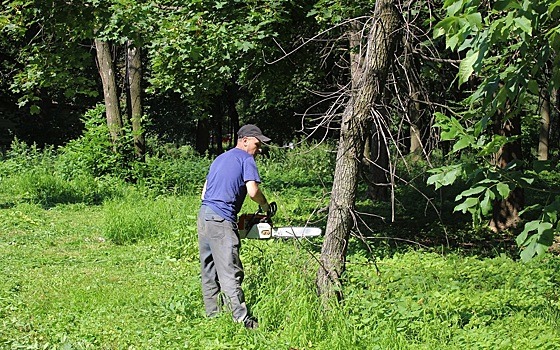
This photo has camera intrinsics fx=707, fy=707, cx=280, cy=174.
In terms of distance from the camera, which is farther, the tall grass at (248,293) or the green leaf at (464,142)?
the tall grass at (248,293)

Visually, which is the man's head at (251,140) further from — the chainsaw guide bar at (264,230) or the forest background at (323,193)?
the chainsaw guide bar at (264,230)

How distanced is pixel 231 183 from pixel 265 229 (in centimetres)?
55

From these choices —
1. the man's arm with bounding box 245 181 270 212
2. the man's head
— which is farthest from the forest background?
the man's head

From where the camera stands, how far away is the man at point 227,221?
6.43 m

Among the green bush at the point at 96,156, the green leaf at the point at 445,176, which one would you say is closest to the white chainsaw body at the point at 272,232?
the green leaf at the point at 445,176

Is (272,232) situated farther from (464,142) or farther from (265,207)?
(464,142)

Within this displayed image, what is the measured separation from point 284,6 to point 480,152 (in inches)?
294

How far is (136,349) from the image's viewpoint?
236 inches

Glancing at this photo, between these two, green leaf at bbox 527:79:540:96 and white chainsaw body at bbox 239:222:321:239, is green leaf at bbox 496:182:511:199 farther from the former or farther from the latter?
white chainsaw body at bbox 239:222:321:239

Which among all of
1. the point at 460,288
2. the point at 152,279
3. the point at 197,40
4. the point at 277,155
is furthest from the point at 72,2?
the point at 277,155

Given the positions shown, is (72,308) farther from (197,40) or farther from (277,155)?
(277,155)

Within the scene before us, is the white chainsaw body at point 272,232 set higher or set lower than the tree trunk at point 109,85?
Answer: lower

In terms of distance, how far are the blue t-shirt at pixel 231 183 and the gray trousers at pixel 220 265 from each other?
0.09m

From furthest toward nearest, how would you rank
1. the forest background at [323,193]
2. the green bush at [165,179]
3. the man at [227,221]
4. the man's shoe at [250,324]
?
the green bush at [165,179] → the man at [227,221] → the man's shoe at [250,324] → the forest background at [323,193]
